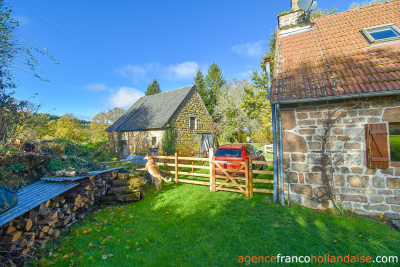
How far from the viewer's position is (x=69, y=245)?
3533 millimetres

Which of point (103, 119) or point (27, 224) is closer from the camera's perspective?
point (27, 224)

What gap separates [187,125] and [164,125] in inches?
108

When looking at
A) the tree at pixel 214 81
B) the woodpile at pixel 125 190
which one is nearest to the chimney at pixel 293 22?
the woodpile at pixel 125 190

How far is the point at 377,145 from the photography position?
4406 millimetres

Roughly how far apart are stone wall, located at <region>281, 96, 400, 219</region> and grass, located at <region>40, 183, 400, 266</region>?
0.48 meters

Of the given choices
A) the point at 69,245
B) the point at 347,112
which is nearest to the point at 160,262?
the point at 69,245

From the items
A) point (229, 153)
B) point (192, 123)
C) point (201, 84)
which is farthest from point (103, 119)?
point (229, 153)

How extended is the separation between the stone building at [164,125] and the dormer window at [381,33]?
36.3 feet

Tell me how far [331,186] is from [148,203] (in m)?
5.63

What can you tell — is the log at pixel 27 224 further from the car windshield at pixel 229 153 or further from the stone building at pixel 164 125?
the stone building at pixel 164 125

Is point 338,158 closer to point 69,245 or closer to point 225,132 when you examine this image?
point 69,245

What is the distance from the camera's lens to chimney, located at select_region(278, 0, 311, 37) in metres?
7.42

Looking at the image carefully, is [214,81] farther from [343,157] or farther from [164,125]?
[343,157]

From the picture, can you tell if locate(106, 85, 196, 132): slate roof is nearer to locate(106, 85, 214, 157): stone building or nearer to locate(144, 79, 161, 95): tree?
locate(106, 85, 214, 157): stone building
